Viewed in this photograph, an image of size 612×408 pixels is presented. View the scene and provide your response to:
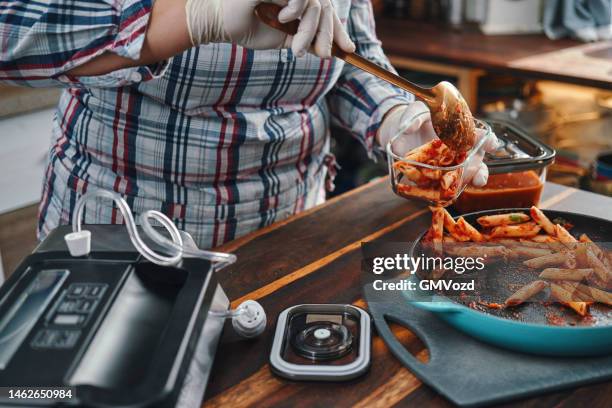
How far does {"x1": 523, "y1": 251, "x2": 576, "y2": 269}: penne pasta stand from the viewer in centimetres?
108

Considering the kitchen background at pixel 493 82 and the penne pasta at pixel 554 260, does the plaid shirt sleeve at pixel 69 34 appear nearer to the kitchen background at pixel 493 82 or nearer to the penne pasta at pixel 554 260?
the penne pasta at pixel 554 260

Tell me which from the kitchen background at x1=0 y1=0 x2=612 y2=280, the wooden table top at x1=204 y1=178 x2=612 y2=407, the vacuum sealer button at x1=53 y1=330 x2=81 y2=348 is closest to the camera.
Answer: the vacuum sealer button at x1=53 y1=330 x2=81 y2=348

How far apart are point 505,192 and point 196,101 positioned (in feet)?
2.04

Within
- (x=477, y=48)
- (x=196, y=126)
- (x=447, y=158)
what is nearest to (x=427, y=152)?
(x=447, y=158)

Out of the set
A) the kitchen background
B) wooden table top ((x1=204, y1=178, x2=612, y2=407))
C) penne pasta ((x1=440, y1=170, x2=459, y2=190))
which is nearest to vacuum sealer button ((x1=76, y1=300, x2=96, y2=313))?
wooden table top ((x1=204, y1=178, x2=612, y2=407))

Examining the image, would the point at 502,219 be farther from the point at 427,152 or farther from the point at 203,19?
the point at 203,19

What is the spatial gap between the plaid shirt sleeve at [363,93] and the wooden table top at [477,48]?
90 cm

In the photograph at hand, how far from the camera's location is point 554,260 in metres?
1.08

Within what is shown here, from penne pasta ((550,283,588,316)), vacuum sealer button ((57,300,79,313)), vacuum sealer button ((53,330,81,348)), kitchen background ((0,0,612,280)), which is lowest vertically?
kitchen background ((0,0,612,280))

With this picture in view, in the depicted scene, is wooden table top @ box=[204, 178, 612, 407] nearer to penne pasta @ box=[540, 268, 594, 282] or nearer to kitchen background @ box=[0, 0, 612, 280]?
penne pasta @ box=[540, 268, 594, 282]

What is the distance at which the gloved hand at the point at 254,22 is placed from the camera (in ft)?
3.57

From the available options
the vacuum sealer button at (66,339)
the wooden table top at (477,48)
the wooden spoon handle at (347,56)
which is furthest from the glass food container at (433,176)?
the wooden table top at (477,48)

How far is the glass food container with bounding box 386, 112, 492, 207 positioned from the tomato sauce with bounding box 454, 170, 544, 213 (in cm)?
17

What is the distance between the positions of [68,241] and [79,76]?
39 centimetres
